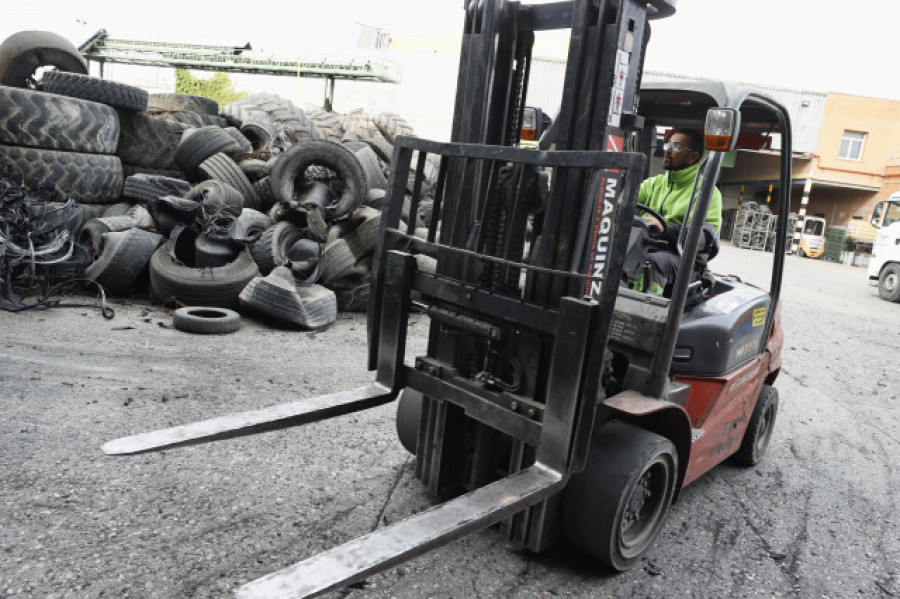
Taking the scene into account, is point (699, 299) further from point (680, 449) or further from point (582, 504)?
point (582, 504)

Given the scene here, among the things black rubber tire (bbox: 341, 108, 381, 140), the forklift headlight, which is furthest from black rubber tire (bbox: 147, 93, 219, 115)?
the forklift headlight

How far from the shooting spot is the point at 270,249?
7.28 metres

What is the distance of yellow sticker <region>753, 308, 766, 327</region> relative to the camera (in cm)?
405

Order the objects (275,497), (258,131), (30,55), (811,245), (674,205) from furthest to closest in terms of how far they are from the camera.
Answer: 1. (811,245)
2. (258,131)
3. (30,55)
4. (674,205)
5. (275,497)

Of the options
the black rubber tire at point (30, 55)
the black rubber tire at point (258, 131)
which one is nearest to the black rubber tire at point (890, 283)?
the black rubber tire at point (258, 131)

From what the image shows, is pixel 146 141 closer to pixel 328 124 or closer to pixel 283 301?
pixel 283 301

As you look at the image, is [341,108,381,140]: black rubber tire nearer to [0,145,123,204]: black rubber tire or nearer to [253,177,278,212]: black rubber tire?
[253,177,278,212]: black rubber tire

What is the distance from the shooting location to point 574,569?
10.00ft

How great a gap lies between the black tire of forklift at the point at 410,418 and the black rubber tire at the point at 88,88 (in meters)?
6.71

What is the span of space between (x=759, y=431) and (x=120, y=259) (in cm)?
608

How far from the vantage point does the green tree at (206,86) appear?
38500 mm

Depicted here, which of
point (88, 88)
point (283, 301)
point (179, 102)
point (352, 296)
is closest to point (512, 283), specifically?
point (283, 301)

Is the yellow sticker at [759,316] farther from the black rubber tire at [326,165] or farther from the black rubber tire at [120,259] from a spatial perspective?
the black rubber tire at [120,259]

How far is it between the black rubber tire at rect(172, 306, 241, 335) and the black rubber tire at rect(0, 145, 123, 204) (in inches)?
98.3
